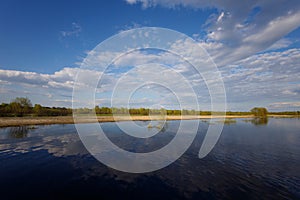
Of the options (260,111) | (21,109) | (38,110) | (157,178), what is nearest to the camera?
(157,178)

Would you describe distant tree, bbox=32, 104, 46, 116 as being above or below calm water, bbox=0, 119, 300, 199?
above

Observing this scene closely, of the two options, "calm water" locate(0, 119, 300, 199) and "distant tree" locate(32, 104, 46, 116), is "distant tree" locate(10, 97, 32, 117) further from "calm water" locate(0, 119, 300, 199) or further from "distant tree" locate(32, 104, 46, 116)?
"calm water" locate(0, 119, 300, 199)

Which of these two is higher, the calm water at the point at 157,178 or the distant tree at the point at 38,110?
the distant tree at the point at 38,110

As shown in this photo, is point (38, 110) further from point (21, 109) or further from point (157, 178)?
point (157, 178)

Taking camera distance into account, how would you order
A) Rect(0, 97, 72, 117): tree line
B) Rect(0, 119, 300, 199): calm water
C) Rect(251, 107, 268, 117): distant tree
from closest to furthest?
Rect(0, 119, 300, 199): calm water, Rect(0, 97, 72, 117): tree line, Rect(251, 107, 268, 117): distant tree

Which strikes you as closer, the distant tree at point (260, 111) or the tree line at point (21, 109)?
the tree line at point (21, 109)

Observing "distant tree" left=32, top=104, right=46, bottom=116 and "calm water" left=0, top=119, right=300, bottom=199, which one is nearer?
"calm water" left=0, top=119, right=300, bottom=199

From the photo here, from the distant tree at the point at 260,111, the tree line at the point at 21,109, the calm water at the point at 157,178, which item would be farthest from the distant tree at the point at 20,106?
Answer: the distant tree at the point at 260,111

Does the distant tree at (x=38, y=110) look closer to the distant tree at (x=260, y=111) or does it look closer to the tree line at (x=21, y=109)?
the tree line at (x=21, y=109)

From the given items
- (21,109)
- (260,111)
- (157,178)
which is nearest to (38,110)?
(21,109)

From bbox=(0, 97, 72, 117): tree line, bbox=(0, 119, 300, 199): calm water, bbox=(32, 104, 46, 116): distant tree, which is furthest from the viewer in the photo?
bbox=(32, 104, 46, 116): distant tree

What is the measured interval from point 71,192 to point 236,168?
12.3 meters

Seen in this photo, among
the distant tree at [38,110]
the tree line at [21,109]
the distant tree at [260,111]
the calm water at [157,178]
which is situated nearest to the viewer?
the calm water at [157,178]

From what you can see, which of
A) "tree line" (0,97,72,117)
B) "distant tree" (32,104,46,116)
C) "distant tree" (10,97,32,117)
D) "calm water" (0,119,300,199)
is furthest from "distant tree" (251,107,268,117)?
"distant tree" (10,97,32,117)
